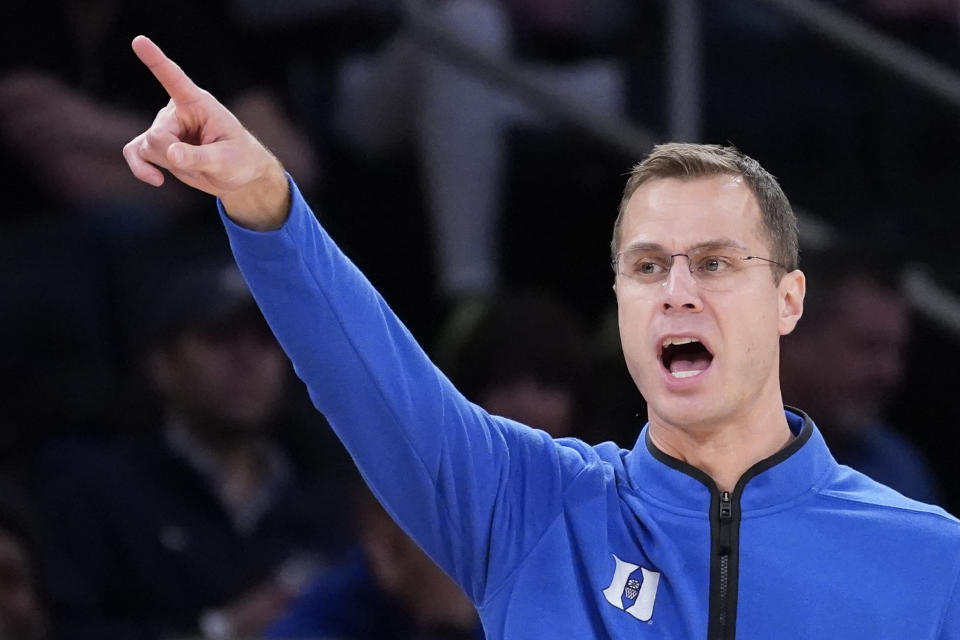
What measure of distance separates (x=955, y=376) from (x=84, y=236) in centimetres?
239

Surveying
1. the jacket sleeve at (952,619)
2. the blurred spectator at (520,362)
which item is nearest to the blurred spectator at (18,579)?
the blurred spectator at (520,362)

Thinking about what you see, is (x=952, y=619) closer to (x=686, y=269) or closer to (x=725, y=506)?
(x=725, y=506)

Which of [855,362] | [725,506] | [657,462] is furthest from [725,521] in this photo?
[855,362]

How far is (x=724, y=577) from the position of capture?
185cm

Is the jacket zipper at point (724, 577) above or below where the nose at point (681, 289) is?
below

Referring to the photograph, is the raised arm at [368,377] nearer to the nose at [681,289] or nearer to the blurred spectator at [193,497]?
the nose at [681,289]

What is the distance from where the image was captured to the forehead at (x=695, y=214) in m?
1.96

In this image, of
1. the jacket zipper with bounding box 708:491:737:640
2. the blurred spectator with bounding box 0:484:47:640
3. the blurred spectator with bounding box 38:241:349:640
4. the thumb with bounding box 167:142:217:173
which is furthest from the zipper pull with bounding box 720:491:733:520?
the blurred spectator with bounding box 0:484:47:640

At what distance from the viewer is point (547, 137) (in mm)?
4156

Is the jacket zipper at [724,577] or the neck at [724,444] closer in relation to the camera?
the jacket zipper at [724,577]

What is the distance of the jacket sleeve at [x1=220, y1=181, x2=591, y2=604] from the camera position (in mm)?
1756

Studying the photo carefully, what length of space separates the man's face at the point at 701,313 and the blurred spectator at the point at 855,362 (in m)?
1.86

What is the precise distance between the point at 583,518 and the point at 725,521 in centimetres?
18

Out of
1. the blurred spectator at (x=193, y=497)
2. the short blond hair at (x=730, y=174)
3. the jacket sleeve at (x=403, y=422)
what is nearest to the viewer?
the jacket sleeve at (x=403, y=422)
